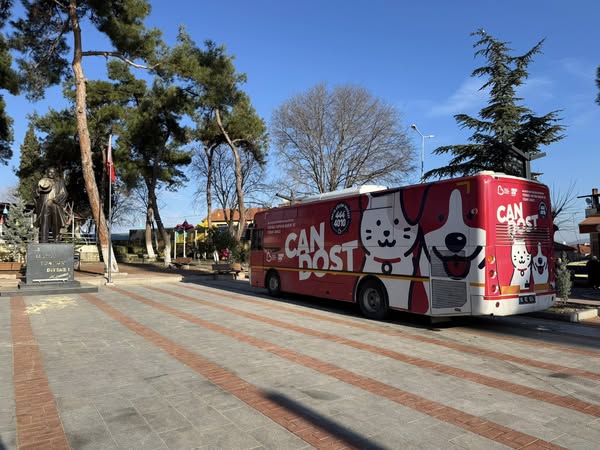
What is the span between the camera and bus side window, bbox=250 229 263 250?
616 inches

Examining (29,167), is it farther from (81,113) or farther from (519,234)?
(519,234)

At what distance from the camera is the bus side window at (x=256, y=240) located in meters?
15.7

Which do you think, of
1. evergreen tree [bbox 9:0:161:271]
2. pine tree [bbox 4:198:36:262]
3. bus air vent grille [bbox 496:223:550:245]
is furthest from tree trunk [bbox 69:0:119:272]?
bus air vent grille [bbox 496:223:550:245]

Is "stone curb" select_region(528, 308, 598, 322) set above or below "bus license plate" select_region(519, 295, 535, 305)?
below

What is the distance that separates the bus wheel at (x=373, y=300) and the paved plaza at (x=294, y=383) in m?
0.31

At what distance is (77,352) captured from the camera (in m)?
6.94

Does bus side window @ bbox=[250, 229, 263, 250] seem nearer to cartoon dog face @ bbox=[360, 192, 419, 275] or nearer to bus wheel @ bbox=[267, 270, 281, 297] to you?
bus wheel @ bbox=[267, 270, 281, 297]

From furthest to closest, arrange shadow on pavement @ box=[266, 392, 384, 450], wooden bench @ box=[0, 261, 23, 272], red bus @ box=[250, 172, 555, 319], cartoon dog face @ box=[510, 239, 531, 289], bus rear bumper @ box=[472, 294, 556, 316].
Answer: wooden bench @ box=[0, 261, 23, 272] → cartoon dog face @ box=[510, 239, 531, 289] → red bus @ box=[250, 172, 555, 319] → bus rear bumper @ box=[472, 294, 556, 316] → shadow on pavement @ box=[266, 392, 384, 450]

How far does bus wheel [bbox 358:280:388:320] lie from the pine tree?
21542 millimetres

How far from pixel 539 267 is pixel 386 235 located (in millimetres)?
3179

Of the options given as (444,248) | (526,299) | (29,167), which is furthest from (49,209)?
(29,167)

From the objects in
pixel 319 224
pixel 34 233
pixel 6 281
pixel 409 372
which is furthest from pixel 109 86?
pixel 409 372

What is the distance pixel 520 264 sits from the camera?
8695 millimetres

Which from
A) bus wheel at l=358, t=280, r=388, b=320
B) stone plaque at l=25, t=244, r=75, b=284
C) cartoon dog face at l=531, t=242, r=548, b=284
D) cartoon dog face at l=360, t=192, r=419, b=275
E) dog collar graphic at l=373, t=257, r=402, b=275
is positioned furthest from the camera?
stone plaque at l=25, t=244, r=75, b=284
